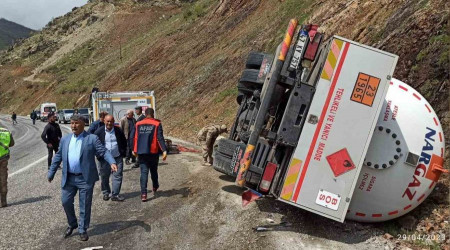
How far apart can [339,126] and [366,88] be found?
64cm

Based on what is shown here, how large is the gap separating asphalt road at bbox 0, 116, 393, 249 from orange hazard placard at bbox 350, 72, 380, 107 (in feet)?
6.53

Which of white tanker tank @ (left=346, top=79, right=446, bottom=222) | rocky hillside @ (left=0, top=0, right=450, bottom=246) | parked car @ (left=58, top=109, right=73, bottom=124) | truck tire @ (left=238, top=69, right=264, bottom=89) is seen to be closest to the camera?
white tanker tank @ (left=346, top=79, right=446, bottom=222)

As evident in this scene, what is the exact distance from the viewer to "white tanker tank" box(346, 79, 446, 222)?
582 cm

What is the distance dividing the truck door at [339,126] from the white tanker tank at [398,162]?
1.55ft

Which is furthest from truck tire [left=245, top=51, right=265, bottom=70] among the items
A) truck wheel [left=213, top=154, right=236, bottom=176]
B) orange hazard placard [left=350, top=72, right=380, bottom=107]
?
orange hazard placard [left=350, top=72, right=380, bottom=107]

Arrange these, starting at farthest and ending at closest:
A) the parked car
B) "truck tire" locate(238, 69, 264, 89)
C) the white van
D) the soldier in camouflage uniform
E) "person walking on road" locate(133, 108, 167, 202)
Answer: the white van < the parked car < the soldier in camouflage uniform < "truck tire" locate(238, 69, 264, 89) < "person walking on road" locate(133, 108, 167, 202)

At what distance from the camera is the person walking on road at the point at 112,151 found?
25.3 feet

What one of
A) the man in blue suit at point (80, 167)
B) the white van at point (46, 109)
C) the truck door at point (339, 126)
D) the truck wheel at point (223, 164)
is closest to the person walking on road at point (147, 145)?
the truck wheel at point (223, 164)

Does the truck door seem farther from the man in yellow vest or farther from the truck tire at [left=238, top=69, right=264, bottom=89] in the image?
the man in yellow vest

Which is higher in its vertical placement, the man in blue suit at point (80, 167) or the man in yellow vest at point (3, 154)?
the man in blue suit at point (80, 167)

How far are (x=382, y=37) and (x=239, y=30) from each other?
55.4 feet

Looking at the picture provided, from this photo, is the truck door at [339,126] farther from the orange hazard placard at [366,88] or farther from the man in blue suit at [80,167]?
the man in blue suit at [80,167]

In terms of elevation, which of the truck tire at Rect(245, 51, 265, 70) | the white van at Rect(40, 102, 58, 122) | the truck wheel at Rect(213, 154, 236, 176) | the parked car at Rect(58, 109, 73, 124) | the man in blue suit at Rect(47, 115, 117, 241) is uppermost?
the truck tire at Rect(245, 51, 265, 70)

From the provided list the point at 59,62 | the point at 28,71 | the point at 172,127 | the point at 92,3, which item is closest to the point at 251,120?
the point at 172,127
